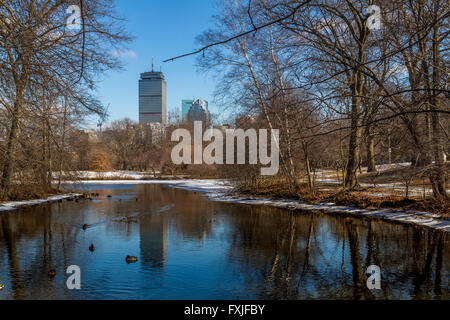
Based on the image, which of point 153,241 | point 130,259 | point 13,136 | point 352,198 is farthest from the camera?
point 352,198

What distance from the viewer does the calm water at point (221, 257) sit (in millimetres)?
6090

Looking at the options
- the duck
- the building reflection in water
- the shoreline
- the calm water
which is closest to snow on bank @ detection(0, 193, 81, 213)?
the shoreline

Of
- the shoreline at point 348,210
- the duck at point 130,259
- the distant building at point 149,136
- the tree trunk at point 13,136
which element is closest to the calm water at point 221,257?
the duck at point 130,259

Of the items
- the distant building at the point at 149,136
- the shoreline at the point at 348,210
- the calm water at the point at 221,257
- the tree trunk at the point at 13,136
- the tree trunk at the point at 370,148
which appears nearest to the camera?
the calm water at the point at 221,257

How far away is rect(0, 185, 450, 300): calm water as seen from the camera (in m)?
6.09

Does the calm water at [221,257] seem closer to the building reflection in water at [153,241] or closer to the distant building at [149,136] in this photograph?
the building reflection in water at [153,241]

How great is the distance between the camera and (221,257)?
27.4 ft

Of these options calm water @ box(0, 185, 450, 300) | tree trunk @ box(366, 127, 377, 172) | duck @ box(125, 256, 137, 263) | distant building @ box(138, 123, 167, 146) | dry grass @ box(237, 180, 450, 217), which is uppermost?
distant building @ box(138, 123, 167, 146)

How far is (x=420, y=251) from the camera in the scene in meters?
8.52

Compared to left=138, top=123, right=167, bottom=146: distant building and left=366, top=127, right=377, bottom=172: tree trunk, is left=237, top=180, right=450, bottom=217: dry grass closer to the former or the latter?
left=366, top=127, right=377, bottom=172: tree trunk

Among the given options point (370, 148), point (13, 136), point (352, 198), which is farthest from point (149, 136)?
point (13, 136)

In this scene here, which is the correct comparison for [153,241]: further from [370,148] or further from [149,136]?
[149,136]
